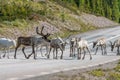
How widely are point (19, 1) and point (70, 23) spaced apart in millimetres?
8995

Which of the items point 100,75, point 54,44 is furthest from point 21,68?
point 54,44

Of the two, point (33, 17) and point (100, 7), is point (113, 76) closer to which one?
point (33, 17)

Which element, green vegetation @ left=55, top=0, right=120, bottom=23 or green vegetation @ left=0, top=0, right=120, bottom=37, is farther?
green vegetation @ left=55, top=0, right=120, bottom=23

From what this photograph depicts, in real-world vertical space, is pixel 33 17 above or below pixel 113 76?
above

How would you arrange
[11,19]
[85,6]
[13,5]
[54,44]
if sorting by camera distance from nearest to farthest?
1. [54,44]
2. [11,19]
3. [13,5]
4. [85,6]

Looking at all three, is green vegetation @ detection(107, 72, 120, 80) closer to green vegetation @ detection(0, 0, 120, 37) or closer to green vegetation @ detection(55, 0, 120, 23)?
green vegetation @ detection(0, 0, 120, 37)

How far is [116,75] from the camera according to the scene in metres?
19.0

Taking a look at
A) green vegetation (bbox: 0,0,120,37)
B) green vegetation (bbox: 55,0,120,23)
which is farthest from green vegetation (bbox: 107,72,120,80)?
green vegetation (bbox: 55,0,120,23)

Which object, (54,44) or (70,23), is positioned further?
(70,23)

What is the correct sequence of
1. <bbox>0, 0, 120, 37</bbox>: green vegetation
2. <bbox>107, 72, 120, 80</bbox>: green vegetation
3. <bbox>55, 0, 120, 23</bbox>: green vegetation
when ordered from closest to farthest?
1. <bbox>107, 72, 120, 80</bbox>: green vegetation
2. <bbox>0, 0, 120, 37</bbox>: green vegetation
3. <bbox>55, 0, 120, 23</bbox>: green vegetation

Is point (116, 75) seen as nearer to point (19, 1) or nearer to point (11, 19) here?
point (11, 19)

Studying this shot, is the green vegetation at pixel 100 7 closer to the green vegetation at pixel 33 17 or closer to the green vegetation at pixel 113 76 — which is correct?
the green vegetation at pixel 33 17

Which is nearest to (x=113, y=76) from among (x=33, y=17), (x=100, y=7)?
(x=33, y=17)

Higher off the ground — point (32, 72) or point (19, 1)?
point (19, 1)
